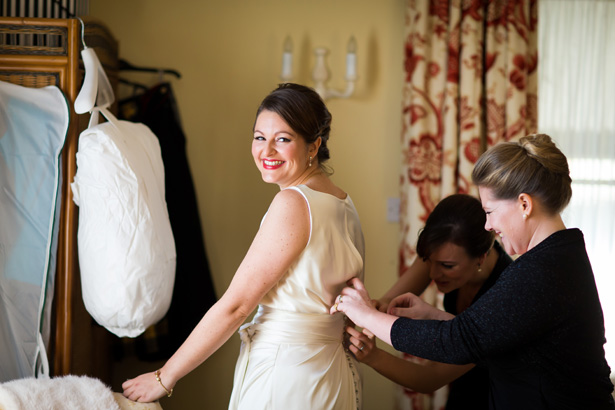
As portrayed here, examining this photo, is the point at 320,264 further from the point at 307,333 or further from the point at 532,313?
the point at 532,313

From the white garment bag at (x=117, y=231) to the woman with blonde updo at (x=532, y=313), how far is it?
0.75m

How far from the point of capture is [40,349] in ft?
5.44

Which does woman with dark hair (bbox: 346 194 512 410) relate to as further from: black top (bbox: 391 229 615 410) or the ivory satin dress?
black top (bbox: 391 229 615 410)

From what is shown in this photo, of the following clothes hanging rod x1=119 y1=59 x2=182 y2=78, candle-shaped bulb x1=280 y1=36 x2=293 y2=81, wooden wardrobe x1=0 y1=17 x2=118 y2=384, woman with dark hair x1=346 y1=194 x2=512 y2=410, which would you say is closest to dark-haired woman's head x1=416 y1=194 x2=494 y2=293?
woman with dark hair x1=346 y1=194 x2=512 y2=410

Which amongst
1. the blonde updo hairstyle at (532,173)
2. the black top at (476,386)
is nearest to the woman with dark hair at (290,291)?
the blonde updo hairstyle at (532,173)

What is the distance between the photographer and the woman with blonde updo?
111 cm

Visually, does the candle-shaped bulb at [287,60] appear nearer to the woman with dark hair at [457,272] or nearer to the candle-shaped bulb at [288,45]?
the candle-shaped bulb at [288,45]

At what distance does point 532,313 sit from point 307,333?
0.54 meters

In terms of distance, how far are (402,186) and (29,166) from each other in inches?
60.4

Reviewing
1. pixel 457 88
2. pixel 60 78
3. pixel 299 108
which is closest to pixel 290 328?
pixel 299 108

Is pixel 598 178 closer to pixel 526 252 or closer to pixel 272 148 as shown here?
pixel 526 252

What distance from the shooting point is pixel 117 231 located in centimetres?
160

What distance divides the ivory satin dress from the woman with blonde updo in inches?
7.3

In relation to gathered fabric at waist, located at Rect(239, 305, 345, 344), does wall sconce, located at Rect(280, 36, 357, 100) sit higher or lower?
higher
